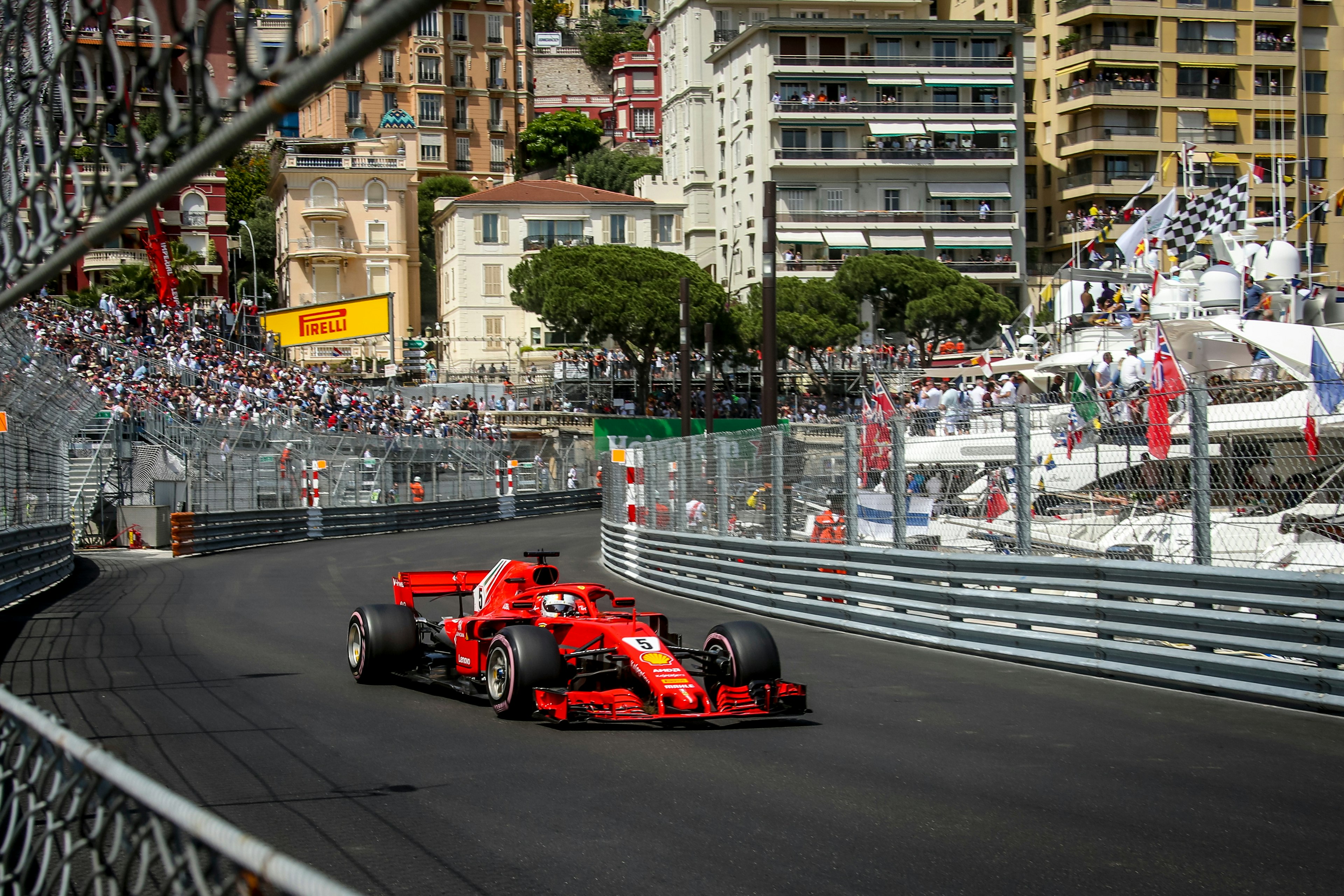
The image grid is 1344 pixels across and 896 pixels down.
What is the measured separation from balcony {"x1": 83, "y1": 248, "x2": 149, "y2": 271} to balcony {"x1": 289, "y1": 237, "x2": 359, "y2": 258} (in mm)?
13003

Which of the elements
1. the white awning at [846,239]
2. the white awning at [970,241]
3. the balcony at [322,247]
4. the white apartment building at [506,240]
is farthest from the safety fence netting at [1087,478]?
the balcony at [322,247]

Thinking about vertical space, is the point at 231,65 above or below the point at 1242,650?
above

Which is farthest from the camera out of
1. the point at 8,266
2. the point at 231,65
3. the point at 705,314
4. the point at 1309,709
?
the point at 705,314

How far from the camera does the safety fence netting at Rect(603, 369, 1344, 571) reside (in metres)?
8.87

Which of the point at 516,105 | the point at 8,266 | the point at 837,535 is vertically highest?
the point at 516,105

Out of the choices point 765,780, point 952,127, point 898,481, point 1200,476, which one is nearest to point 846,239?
point 952,127

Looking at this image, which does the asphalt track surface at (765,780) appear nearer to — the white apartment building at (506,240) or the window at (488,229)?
the white apartment building at (506,240)

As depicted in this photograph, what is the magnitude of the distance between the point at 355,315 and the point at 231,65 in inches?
1936

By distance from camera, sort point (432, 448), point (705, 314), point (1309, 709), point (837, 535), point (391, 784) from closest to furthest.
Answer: point (391, 784) < point (1309, 709) < point (837, 535) < point (432, 448) < point (705, 314)

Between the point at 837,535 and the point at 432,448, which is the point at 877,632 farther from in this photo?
the point at 432,448

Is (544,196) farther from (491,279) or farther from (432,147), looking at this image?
(432,147)

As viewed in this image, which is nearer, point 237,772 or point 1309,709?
point 237,772

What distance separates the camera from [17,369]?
14.5m

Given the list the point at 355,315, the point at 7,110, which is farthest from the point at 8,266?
the point at 355,315
